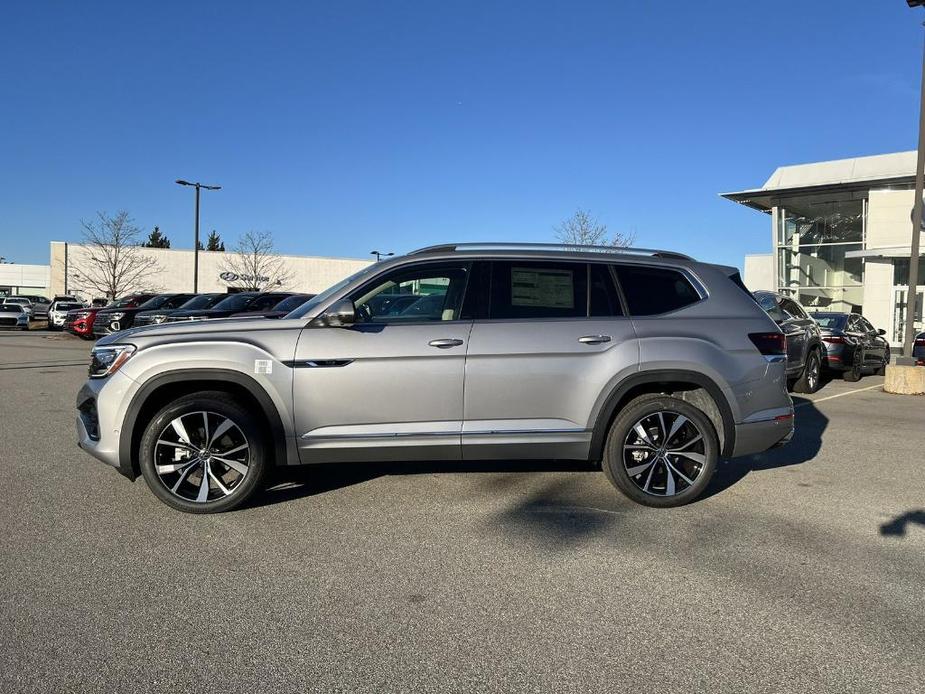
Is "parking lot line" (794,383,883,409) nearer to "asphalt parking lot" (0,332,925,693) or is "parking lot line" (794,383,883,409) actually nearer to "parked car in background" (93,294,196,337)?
"asphalt parking lot" (0,332,925,693)

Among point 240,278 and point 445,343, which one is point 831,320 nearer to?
point 445,343

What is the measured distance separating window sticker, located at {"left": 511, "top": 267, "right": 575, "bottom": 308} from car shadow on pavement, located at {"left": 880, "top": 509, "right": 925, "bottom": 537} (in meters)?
2.50

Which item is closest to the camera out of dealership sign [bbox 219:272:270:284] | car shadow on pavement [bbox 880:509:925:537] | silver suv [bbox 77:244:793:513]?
car shadow on pavement [bbox 880:509:925:537]

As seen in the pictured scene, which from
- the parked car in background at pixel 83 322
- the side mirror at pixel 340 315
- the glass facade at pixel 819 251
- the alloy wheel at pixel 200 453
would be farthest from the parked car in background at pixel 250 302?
the glass facade at pixel 819 251

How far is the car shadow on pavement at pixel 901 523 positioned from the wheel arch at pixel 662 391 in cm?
106

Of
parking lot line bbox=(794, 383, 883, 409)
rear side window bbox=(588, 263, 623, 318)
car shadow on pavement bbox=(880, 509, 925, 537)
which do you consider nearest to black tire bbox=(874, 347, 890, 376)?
parking lot line bbox=(794, 383, 883, 409)

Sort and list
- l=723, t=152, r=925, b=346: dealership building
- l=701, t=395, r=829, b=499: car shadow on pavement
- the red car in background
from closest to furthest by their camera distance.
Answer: l=701, t=395, r=829, b=499: car shadow on pavement → the red car in background → l=723, t=152, r=925, b=346: dealership building

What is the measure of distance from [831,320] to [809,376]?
278cm

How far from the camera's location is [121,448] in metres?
4.92

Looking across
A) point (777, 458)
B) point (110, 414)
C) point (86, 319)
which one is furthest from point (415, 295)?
point (86, 319)

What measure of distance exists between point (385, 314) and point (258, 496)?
63.4 inches

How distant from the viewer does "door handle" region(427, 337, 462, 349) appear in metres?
5.01

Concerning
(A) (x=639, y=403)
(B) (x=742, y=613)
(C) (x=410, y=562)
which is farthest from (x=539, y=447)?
(B) (x=742, y=613)

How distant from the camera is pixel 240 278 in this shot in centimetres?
5616
